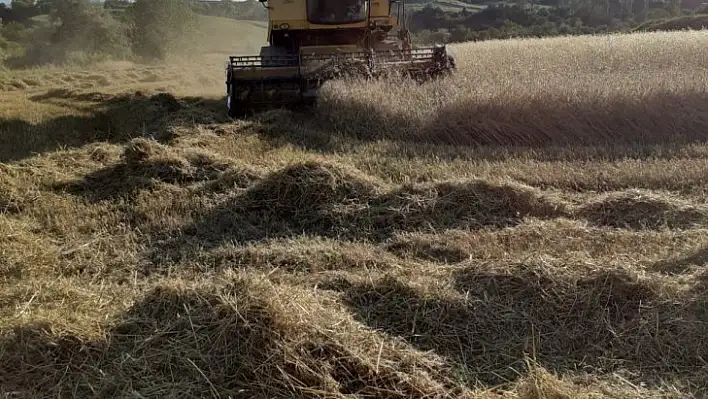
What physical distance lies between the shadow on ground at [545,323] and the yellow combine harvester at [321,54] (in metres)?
6.20

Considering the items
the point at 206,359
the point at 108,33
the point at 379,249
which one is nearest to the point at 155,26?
the point at 108,33

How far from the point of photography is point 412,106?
8.20 m

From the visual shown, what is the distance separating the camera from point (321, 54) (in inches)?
398

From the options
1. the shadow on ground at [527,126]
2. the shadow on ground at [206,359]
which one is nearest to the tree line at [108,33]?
the shadow on ground at [527,126]

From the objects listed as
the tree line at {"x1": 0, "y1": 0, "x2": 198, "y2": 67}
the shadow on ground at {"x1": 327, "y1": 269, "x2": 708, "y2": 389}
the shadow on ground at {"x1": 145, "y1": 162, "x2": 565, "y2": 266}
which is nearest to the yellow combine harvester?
the shadow on ground at {"x1": 145, "y1": 162, "x2": 565, "y2": 266}

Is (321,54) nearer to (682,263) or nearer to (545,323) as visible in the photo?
(682,263)

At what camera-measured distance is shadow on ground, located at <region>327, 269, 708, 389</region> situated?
2887 mm

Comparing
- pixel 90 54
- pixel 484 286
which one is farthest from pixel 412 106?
pixel 90 54

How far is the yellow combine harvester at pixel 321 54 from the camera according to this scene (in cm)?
938

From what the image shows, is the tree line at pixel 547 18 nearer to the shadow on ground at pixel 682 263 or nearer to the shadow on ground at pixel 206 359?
the shadow on ground at pixel 682 263

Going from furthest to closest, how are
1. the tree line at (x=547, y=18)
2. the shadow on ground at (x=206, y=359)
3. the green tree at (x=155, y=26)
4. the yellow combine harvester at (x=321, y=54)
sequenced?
the tree line at (x=547, y=18), the green tree at (x=155, y=26), the yellow combine harvester at (x=321, y=54), the shadow on ground at (x=206, y=359)

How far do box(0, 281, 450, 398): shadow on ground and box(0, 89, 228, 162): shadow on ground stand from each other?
5.12m

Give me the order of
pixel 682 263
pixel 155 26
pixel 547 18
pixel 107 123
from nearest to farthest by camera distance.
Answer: pixel 682 263 < pixel 107 123 < pixel 155 26 < pixel 547 18

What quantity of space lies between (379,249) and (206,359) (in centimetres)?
182
